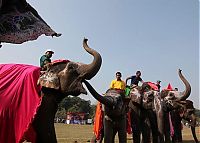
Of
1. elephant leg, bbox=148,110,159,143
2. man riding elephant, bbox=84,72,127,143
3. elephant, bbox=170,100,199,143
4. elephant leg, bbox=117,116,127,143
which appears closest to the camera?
man riding elephant, bbox=84,72,127,143

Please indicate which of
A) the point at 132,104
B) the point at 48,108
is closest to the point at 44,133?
the point at 48,108

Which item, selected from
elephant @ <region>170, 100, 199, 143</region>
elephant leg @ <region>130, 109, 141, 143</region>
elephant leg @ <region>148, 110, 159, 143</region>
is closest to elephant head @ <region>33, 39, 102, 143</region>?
elephant leg @ <region>130, 109, 141, 143</region>

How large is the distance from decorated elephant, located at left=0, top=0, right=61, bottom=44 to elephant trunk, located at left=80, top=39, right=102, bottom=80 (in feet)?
1.45

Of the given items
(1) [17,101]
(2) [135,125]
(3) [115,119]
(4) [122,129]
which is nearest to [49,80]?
(1) [17,101]

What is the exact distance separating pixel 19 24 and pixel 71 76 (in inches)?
31.9

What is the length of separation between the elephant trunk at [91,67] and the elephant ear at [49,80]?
31 centimetres

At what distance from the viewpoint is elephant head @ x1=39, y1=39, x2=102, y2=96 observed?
4.51 m

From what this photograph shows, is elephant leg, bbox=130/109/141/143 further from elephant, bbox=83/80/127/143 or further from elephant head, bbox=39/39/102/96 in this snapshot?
elephant head, bbox=39/39/102/96

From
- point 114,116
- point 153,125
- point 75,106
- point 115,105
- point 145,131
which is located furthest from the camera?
point 75,106

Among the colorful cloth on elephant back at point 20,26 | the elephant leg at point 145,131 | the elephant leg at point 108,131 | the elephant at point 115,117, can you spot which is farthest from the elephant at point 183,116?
the colorful cloth on elephant back at point 20,26

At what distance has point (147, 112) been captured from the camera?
Answer: 1134cm

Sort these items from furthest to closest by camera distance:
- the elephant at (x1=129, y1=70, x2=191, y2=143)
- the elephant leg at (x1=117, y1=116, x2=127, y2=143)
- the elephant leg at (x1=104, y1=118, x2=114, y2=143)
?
the elephant at (x1=129, y1=70, x2=191, y2=143) → the elephant leg at (x1=117, y1=116, x2=127, y2=143) → the elephant leg at (x1=104, y1=118, x2=114, y2=143)

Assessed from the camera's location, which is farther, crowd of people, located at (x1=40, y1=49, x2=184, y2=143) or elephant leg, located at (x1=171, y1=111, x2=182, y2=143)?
elephant leg, located at (x1=171, y1=111, x2=182, y2=143)

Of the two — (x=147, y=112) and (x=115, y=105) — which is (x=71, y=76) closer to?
(x=115, y=105)
